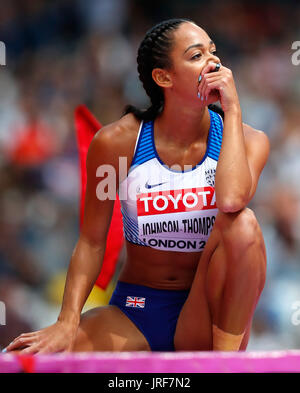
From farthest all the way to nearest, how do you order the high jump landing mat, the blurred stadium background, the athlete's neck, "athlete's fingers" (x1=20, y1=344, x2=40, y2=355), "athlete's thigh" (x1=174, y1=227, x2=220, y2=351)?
1. the blurred stadium background
2. the athlete's neck
3. "athlete's thigh" (x1=174, y1=227, x2=220, y2=351)
4. "athlete's fingers" (x1=20, y1=344, x2=40, y2=355)
5. the high jump landing mat

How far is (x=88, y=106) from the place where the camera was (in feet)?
11.1

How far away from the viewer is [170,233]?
174 centimetres

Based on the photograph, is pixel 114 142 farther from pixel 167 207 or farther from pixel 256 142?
pixel 256 142

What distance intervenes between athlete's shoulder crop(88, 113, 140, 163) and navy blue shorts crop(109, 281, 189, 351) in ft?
1.51

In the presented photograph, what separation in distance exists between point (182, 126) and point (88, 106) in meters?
1.71

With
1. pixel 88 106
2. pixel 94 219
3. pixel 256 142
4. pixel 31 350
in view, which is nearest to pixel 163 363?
pixel 31 350

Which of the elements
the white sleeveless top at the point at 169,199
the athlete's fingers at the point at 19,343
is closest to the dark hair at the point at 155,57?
the white sleeveless top at the point at 169,199

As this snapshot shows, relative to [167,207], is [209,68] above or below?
above

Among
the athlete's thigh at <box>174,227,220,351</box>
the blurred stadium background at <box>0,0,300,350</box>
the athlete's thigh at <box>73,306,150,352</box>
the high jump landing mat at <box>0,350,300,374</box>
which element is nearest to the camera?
the high jump landing mat at <box>0,350,300,374</box>

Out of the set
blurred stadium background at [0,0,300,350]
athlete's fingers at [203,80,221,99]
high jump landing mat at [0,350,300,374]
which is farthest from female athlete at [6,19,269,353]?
blurred stadium background at [0,0,300,350]

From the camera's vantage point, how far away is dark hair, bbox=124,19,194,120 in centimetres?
172

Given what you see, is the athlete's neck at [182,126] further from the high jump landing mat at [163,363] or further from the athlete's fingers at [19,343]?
the high jump landing mat at [163,363]

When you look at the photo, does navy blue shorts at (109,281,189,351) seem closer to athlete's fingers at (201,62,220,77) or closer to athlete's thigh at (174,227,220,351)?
athlete's thigh at (174,227,220,351)
